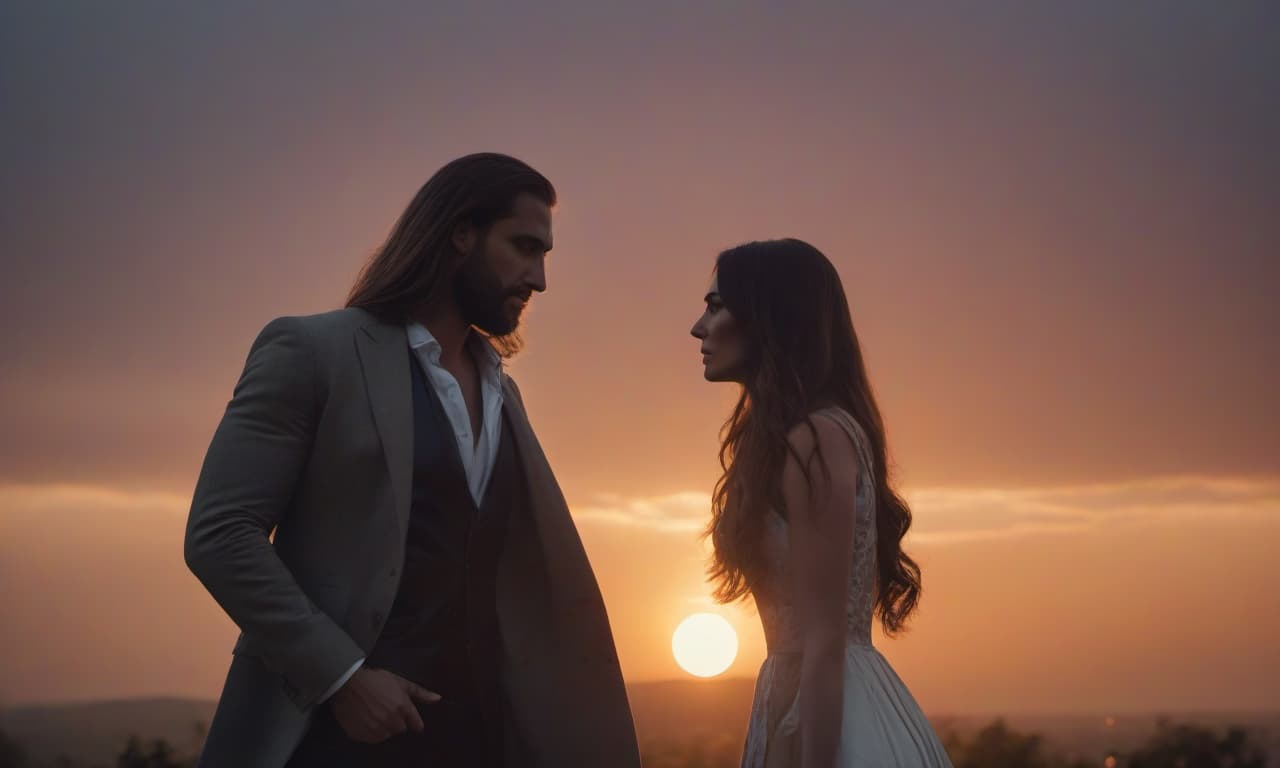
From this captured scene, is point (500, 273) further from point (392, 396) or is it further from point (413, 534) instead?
point (413, 534)

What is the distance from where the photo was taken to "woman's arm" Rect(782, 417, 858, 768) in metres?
2.91

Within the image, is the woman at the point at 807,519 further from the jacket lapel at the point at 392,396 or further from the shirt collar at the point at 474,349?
the jacket lapel at the point at 392,396

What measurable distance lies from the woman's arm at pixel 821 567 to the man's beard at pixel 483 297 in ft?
2.74

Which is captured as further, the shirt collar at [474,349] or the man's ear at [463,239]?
the man's ear at [463,239]

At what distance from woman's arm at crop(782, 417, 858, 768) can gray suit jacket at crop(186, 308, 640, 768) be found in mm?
685

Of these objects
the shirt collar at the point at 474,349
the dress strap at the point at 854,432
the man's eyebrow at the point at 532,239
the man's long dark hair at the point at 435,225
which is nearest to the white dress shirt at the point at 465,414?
the shirt collar at the point at 474,349

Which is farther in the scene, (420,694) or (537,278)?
(537,278)

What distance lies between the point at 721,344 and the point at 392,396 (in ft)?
3.03

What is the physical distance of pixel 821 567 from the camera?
2992 millimetres

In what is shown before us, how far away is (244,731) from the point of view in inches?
112

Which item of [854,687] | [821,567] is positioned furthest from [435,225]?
[854,687]

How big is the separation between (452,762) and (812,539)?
1050 mm

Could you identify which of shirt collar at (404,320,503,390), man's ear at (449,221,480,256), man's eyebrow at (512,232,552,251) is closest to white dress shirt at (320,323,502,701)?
shirt collar at (404,320,503,390)

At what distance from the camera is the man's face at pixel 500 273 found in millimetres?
3316
